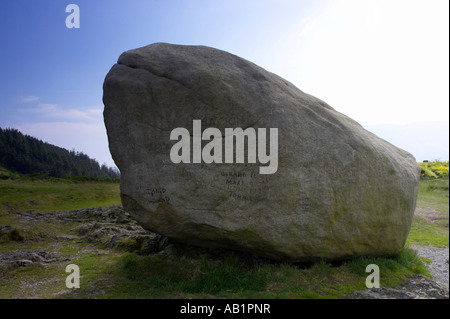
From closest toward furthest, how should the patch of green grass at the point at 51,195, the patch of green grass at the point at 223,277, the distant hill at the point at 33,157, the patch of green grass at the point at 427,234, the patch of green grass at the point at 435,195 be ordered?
the patch of green grass at the point at 223,277
the patch of green grass at the point at 427,234
the patch of green grass at the point at 51,195
the distant hill at the point at 33,157
the patch of green grass at the point at 435,195

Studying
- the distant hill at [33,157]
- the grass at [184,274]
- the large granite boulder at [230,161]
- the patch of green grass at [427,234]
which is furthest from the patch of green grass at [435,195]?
the distant hill at [33,157]

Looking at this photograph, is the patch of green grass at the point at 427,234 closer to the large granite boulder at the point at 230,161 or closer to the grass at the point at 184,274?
the grass at the point at 184,274

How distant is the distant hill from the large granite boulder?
1547 cm

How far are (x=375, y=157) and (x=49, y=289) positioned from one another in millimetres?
10443

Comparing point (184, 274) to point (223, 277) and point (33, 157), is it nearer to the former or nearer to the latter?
point (223, 277)

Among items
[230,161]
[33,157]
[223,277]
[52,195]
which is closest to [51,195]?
[52,195]

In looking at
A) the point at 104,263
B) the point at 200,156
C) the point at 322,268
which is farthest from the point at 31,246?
the point at 322,268

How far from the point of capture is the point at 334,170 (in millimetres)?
9070

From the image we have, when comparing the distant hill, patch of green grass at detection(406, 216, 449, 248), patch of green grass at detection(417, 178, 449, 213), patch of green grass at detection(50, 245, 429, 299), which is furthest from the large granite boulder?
patch of green grass at detection(417, 178, 449, 213)

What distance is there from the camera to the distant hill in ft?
68.9

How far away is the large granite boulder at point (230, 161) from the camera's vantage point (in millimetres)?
8461

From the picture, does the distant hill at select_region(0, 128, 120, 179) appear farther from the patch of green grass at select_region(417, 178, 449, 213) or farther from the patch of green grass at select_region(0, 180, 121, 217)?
the patch of green grass at select_region(417, 178, 449, 213)

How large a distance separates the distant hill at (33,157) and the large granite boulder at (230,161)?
15.5m

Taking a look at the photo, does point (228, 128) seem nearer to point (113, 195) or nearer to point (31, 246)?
point (31, 246)
